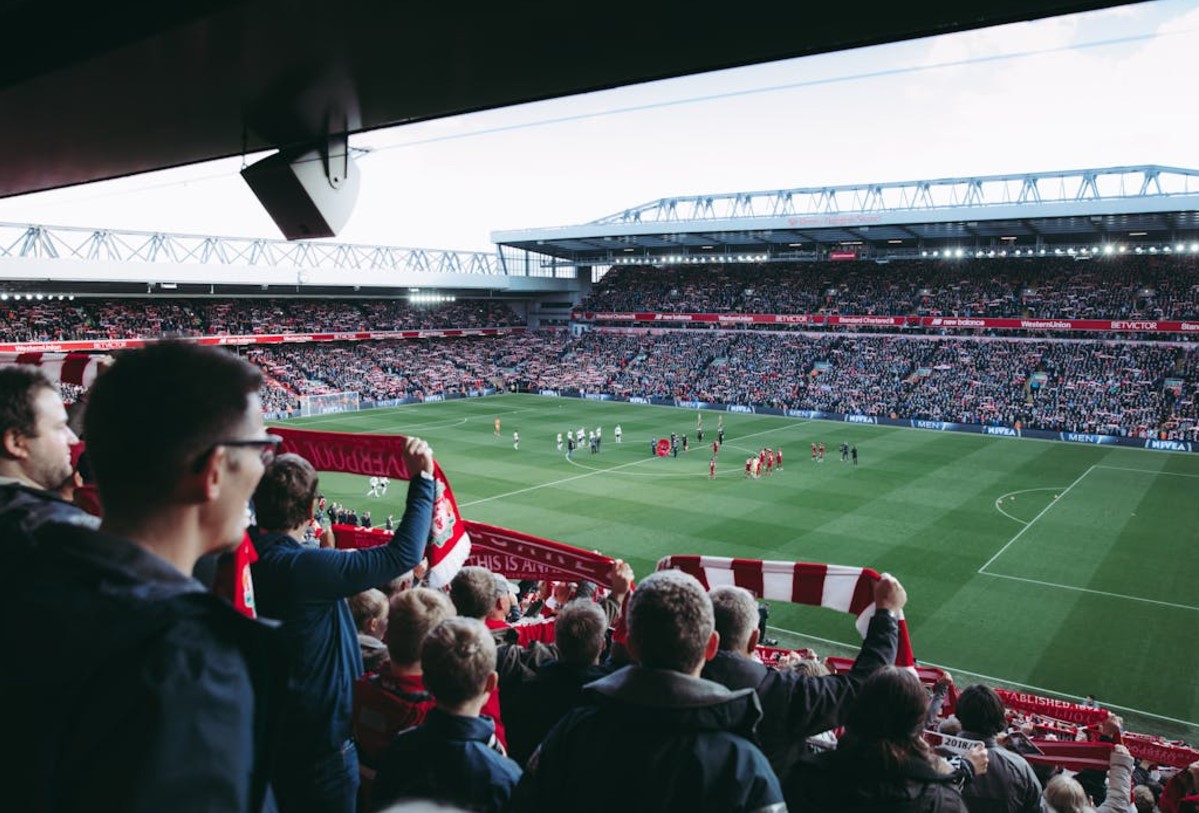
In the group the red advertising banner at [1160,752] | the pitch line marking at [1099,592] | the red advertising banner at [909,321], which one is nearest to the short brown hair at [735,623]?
the red advertising banner at [1160,752]

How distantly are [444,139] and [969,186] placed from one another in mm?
65206

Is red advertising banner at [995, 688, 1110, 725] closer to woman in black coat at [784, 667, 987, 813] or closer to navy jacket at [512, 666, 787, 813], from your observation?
woman in black coat at [784, 667, 987, 813]

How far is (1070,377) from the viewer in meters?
49.2

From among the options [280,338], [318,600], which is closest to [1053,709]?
[318,600]

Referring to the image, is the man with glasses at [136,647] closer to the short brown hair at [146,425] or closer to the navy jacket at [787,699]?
the short brown hair at [146,425]

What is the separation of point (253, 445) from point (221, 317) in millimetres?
65126

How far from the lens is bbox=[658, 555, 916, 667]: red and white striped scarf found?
5.28m

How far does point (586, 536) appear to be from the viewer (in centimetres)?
2378

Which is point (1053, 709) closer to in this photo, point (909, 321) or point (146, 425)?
point (146, 425)

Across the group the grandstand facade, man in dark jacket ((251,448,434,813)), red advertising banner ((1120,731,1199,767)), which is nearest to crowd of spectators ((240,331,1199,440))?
the grandstand facade

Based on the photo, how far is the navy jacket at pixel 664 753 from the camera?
230cm

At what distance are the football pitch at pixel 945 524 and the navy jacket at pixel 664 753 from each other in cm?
1470

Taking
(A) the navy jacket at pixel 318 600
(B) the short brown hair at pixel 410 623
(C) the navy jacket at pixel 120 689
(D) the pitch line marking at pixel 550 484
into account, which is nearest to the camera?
(C) the navy jacket at pixel 120 689

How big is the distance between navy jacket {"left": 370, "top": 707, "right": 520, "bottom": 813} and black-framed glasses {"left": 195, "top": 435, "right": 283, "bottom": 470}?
4.78 ft
